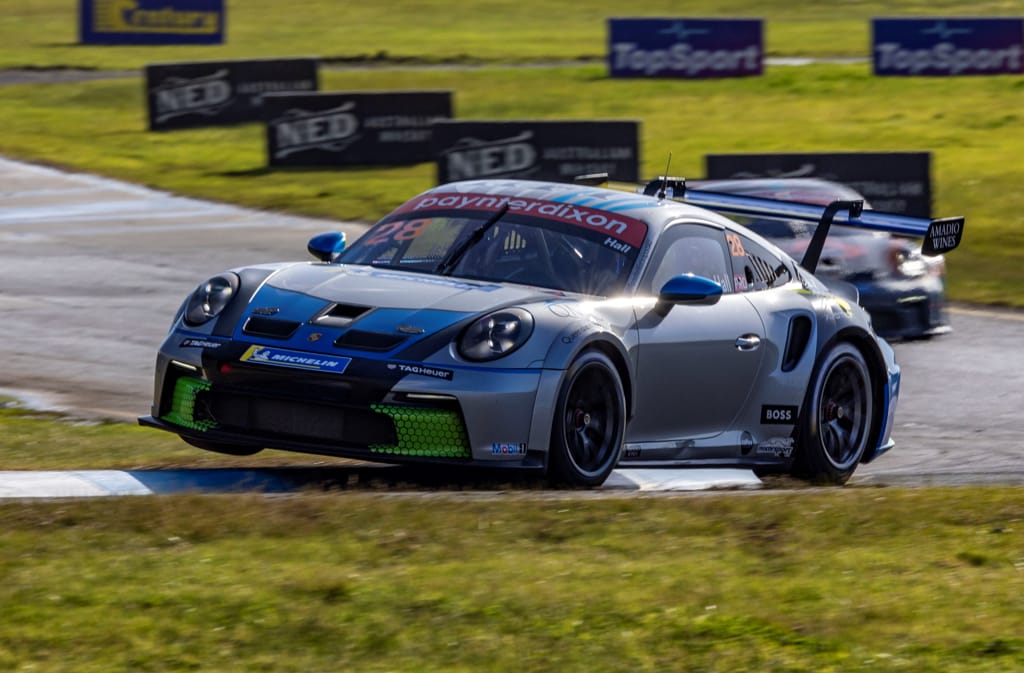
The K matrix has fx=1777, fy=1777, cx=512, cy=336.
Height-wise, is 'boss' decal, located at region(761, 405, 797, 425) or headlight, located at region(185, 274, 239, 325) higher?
headlight, located at region(185, 274, 239, 325)

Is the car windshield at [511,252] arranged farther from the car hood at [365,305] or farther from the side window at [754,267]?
the side window at [754,267]

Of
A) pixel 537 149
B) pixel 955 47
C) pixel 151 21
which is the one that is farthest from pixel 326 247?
pixel 151 21

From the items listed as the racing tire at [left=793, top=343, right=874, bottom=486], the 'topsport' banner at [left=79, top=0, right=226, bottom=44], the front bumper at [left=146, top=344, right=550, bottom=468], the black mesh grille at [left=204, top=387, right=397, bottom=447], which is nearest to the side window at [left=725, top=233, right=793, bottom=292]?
the racing tire at [left=793, top=343, right=874, bottom=486]

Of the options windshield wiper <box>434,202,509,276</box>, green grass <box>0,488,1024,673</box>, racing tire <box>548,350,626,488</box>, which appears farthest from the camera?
windshield wiper <box>434,202,509,276</box>

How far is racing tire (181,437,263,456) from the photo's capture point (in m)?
7.75

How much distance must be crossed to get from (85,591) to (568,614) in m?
1.38

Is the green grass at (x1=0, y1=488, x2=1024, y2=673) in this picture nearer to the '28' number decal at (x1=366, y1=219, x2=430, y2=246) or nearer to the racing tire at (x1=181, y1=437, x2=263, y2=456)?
the racing tire at (x1=181, y1=437, x2=263, y2=456)

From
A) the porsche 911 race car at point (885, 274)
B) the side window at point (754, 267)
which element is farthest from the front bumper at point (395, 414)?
the porsche 911 race car at point (885, 274)

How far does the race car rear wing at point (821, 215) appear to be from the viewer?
9.00 m

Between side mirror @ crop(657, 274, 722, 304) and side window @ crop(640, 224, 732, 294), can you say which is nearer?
side mirror @ crop(657, 274, 722, 304)

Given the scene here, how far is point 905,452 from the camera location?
10188mm

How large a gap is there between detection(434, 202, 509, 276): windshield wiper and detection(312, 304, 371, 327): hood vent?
2.49ft

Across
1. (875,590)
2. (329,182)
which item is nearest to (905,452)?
(875,590)

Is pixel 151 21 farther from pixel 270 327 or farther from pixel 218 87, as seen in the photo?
pixel 270 327
